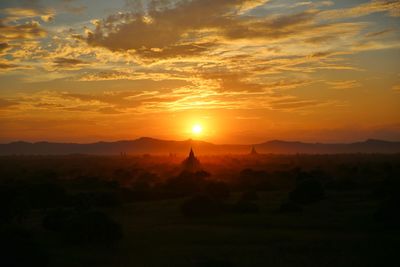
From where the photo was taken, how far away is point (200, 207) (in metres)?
32.1

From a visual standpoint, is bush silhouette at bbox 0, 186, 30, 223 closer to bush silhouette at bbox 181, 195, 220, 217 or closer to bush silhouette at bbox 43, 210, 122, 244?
bush silhouette at bbox 43, 210, 122, 244

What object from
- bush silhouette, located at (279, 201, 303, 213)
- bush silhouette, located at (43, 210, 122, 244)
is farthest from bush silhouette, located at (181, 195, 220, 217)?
bush silhouette, located at (43, 210, 122, 244)

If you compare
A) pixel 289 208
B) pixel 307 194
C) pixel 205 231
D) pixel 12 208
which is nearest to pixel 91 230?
pixel 205 231

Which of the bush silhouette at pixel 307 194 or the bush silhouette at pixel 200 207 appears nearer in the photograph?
the bush silhouette at pixel 200 207

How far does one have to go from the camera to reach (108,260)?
19.6m

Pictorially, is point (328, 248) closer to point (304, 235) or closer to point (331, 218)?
point (304, 235)

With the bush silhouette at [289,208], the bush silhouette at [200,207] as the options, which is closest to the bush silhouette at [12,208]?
the bush silhouette at [200,207]

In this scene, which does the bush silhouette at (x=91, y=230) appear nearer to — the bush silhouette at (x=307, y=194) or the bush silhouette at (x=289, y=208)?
the bush silhouette at (x=289, y=208)

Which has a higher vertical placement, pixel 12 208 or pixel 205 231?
pixel 12 208

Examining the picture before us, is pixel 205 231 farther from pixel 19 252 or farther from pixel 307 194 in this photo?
pixel 307 194

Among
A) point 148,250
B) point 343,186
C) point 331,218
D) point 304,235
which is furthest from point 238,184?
point 148,250

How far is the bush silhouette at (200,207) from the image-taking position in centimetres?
3175

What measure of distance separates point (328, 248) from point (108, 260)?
9180 mm

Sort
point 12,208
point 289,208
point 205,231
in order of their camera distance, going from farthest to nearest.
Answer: point 289,208
point 12,208
point 205,231
